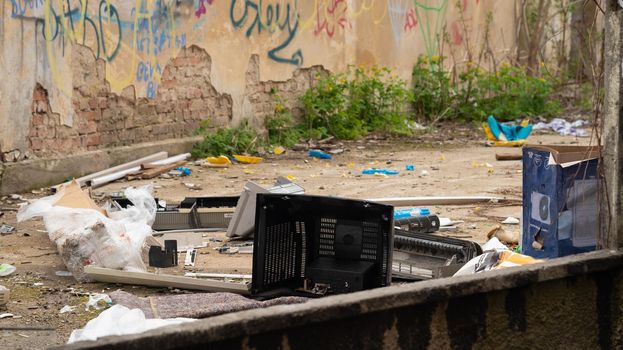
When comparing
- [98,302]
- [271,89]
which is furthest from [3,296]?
[271,89]

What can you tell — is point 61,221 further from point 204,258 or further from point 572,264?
point 572,264

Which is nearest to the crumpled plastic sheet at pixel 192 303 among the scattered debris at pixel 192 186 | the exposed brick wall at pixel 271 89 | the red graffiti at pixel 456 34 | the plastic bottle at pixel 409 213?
the plastic bottle at pixel 409 213

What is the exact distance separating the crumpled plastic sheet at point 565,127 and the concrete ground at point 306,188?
1.09 feet

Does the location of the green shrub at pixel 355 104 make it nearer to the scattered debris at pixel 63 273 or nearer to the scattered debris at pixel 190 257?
the scattered debris at pixel 190 257

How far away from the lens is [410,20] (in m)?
15.9

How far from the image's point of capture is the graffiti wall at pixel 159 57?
9086 millimetres

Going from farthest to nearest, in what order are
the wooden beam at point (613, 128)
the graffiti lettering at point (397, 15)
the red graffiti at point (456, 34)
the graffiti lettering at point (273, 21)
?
the red graffiti at point (456, 34) → the graffiti lettering at point (397, 15) → the graffiti lettering at point (273, 21) → the wooden beam at point (613, 128)

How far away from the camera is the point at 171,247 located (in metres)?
5.95

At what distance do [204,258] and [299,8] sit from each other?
7276 mm

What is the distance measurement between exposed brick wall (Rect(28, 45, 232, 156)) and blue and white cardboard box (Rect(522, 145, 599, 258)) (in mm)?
5363

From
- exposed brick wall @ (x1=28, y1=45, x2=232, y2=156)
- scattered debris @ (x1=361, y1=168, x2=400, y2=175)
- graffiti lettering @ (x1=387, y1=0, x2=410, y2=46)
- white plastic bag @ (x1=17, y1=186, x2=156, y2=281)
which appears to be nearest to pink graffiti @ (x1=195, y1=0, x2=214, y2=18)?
exposed brick wall @ (x1=28, y1=45, x2=232, y2=156)

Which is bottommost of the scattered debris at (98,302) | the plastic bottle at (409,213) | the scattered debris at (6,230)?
the scattered debris at (98,302)

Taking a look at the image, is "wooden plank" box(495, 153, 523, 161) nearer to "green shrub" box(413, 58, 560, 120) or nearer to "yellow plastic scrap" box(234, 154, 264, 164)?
"yellow plastic scrap" box(234, 154, 264, 164)

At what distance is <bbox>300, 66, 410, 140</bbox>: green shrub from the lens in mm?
13250
